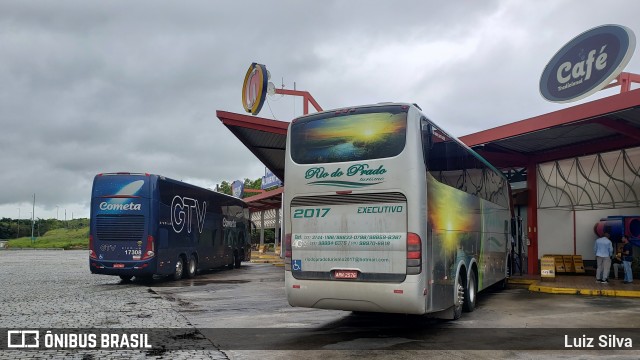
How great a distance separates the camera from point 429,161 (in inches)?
344

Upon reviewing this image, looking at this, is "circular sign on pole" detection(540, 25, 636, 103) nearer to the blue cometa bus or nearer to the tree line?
the blue cometa bus

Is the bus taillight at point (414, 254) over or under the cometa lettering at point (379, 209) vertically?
under

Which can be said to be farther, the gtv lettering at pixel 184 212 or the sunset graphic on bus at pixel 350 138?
the gtv lettering at pixel 184 212

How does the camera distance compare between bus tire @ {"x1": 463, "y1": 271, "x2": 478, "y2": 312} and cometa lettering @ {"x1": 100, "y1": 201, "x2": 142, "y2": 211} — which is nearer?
bus tire @ {"x1": 463, "y1": 271, "x2": 478, "y2": 312}

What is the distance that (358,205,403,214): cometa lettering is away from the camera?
831cm

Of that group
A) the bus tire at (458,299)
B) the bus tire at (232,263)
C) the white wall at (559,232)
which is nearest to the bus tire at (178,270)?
the bus tire at (232,263)

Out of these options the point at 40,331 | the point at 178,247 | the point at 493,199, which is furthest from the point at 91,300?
the point at 493,199

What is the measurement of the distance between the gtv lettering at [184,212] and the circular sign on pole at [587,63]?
13.8 metres

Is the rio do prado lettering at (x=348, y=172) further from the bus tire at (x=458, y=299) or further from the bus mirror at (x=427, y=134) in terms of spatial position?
the bus tire at (x=458, y=299)

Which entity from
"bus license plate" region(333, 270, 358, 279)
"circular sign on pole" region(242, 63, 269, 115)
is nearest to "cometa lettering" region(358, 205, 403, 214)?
"bus license plate" region(333, 270, 358, 279)

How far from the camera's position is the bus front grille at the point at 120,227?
17.0 metres

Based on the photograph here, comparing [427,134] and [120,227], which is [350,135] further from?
[120,227]

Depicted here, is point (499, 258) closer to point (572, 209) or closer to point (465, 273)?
point (465, 273)

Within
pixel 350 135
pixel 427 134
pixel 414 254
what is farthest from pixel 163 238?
pixel 414 254
